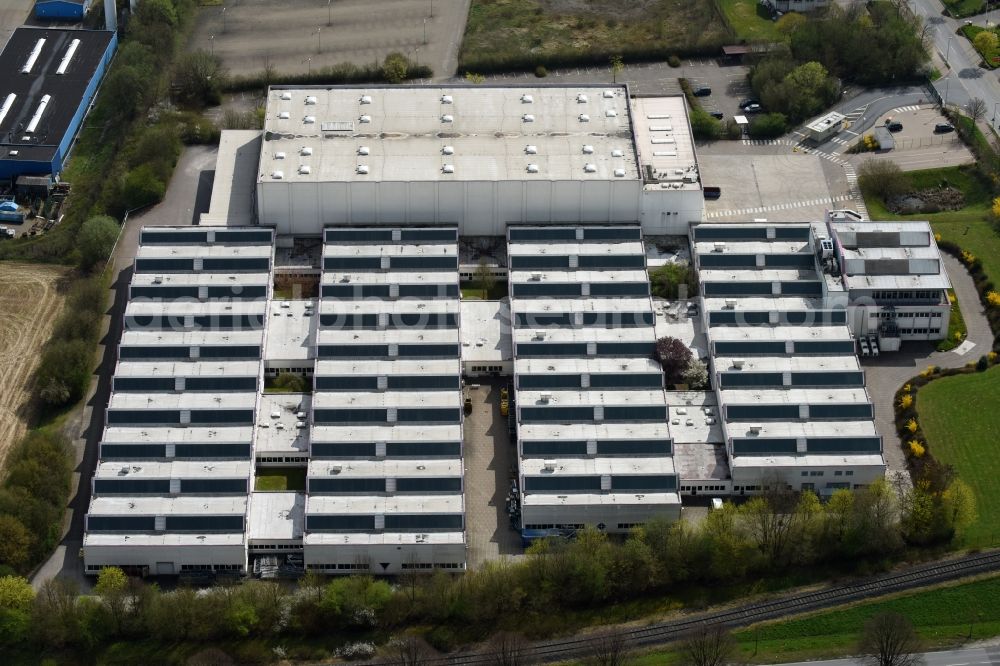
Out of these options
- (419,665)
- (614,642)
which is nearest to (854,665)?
(614,642)

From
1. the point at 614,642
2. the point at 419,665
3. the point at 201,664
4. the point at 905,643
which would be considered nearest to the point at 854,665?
the point at 905,643

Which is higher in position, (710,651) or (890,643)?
(890,643)

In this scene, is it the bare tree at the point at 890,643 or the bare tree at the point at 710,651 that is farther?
the bare tree at the point at 710,651

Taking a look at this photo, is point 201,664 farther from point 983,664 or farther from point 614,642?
point 983,664

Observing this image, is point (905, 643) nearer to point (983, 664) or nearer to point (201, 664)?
point (983, 664)

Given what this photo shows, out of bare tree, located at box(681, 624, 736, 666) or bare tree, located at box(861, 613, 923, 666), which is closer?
bare tree, located at box(861, 613, 923, 666)

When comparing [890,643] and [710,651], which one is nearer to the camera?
[890,643]
